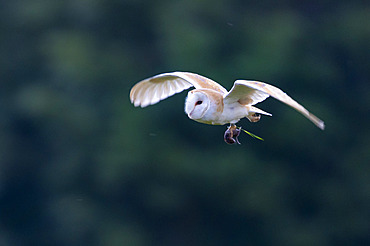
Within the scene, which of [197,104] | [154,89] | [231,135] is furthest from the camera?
[154,89]

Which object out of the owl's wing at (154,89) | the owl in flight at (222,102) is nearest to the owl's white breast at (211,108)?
the owl in flight at (222,102)

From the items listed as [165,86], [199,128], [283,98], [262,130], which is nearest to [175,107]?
[199,128]

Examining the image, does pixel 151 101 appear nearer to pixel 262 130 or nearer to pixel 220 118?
pixel 220 118

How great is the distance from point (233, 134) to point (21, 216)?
6590 mm

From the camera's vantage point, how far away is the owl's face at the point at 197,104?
271cm

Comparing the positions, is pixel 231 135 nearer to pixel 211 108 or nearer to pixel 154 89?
pixel 211 108

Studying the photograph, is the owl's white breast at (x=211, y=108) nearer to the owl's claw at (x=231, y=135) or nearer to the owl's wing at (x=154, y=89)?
the owl's claw at (x=231, y=135)

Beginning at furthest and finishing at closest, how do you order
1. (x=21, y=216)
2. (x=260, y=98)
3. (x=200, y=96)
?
(x=21, y=216) → (x=260, y=98) → (x=200, y=96)

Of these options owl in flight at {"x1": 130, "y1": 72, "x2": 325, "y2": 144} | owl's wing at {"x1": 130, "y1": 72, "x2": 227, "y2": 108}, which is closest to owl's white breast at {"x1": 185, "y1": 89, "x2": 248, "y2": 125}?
owl in flight at {"x1": 130, "y1": 72, "x2": 325, "y2": 144}

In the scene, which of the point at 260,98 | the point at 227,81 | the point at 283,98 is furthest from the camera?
the point at 227,81

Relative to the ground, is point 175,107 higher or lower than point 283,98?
lower

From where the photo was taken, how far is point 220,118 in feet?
9.13

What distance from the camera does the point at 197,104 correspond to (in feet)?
8.93

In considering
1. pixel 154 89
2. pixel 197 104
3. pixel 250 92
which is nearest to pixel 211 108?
pixel 197 104
